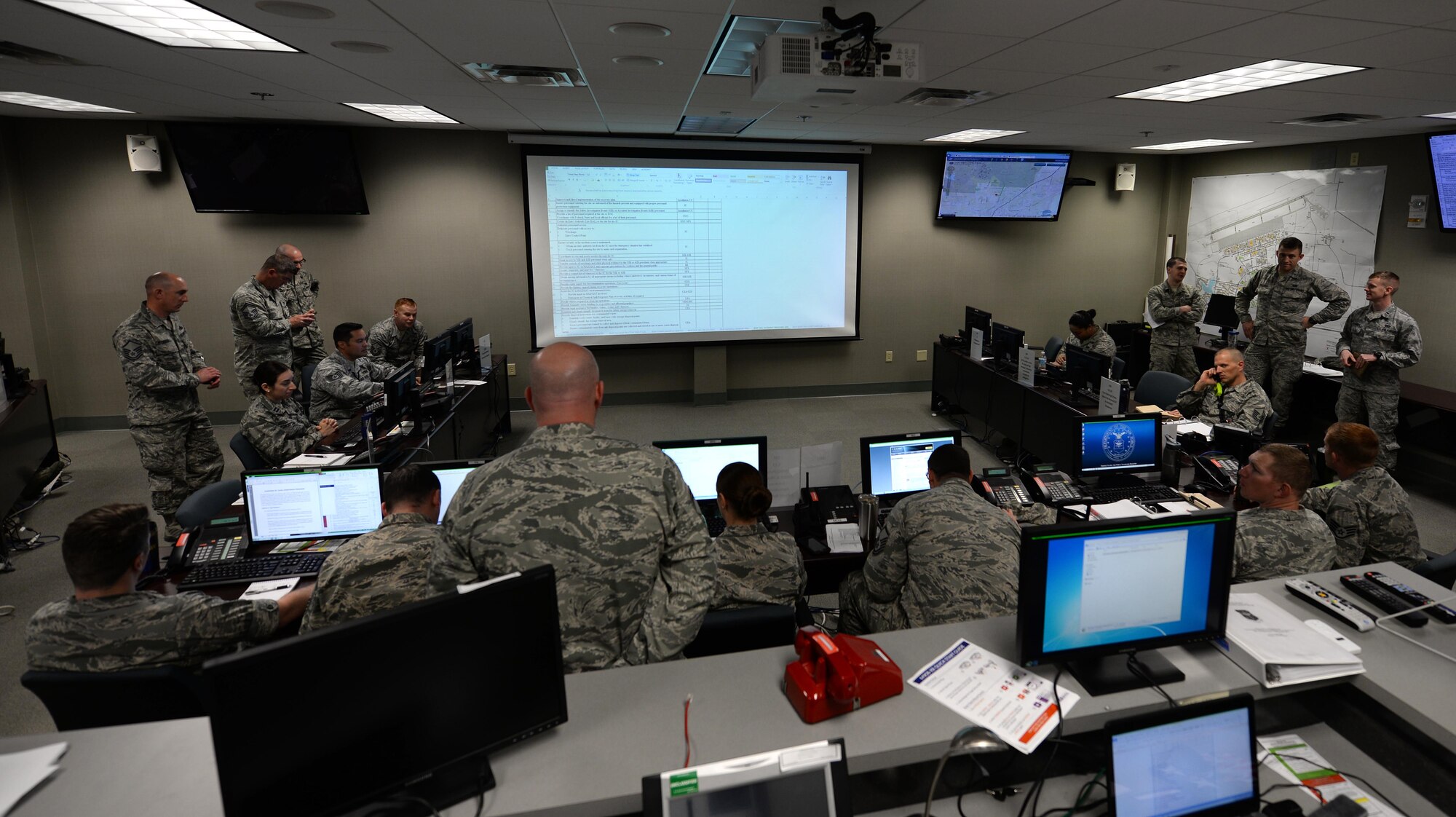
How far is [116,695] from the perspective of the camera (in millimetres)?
1772

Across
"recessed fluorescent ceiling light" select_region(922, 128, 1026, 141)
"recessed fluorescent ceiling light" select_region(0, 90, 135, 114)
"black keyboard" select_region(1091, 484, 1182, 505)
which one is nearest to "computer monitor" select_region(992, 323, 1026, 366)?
"recessed fluorescent ceiling light" select_region(922, 128, 1026, 141)

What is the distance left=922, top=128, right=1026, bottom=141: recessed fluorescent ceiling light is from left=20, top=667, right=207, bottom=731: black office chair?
6.41 m

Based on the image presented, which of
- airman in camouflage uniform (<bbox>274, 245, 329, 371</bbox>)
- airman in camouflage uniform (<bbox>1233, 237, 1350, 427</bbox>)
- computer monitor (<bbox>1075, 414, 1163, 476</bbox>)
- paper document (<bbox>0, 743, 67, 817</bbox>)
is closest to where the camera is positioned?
paper document (<bbox>0, 743, 67, 817</bbox>)

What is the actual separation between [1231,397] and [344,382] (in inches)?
220

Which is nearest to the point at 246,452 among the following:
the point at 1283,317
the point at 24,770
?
the point at 24,770

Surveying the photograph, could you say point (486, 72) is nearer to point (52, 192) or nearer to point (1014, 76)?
point (1014, 76)

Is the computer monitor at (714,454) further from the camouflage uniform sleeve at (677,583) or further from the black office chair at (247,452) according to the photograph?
the black office chair at (247,452)

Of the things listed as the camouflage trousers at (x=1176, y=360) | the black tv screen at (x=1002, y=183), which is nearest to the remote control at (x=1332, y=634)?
the camouflage trousers at (x=1176, y=360)

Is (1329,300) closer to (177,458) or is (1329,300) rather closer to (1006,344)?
(1006,344)

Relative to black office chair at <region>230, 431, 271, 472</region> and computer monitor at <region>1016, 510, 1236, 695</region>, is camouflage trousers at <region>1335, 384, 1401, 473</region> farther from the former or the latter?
black office chair at <region>230, 431, 271, 472</region>

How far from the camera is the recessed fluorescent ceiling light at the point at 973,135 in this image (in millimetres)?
6422

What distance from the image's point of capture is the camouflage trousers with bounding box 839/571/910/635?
252 cm

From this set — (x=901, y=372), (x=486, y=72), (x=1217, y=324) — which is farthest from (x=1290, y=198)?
(x=486, y=72)

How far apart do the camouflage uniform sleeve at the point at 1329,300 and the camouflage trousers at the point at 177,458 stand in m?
8.10
